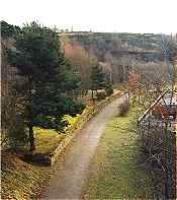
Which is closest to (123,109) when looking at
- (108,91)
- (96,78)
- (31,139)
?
(96,78)

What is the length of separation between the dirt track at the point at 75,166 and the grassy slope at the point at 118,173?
1.27 ft

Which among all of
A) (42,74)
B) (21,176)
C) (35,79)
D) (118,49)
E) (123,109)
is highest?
(118,49)

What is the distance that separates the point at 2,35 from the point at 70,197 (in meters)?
8.62

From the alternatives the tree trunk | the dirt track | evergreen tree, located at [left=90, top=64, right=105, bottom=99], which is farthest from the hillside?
the tree trunk

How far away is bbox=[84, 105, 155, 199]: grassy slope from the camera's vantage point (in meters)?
18.2

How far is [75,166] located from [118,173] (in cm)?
200

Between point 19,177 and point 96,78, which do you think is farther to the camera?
point 96,78

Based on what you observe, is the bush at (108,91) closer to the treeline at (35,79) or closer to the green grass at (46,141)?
the green grass at (46,141)

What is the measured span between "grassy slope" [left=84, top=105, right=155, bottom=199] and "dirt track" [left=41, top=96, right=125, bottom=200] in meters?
0.39

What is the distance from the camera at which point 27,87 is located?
21328 millimetres

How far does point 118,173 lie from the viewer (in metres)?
20.8

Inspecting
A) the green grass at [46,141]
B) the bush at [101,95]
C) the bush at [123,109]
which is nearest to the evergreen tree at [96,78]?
the bush at [101,95]

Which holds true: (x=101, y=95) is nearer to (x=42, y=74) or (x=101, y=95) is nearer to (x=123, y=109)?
(x=123, y=109)

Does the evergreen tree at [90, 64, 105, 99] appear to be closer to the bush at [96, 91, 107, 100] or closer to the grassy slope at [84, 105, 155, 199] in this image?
the bush at [96, 91, 107, 100]
